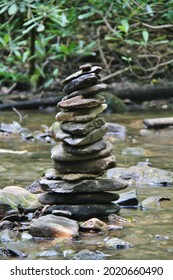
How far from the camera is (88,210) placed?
5172 mm

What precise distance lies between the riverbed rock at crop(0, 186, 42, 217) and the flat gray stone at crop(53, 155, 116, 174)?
32 centimetres

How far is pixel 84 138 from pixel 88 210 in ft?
1.59

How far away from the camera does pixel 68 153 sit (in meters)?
5.32

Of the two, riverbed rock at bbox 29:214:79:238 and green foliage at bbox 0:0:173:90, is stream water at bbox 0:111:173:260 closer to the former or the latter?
riverbed rock at bbox 29:214:79:238

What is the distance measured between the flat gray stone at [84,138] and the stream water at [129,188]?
0.56 metres

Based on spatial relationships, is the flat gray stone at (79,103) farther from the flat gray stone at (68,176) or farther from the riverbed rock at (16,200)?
the riverbed rock at (16,200)

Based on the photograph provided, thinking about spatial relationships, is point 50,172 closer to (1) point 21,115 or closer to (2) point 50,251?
(2) point 50,251

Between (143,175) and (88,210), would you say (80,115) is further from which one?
(143,175)

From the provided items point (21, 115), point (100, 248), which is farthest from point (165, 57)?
point (100, 248)

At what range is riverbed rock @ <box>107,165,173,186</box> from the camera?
6.50 m

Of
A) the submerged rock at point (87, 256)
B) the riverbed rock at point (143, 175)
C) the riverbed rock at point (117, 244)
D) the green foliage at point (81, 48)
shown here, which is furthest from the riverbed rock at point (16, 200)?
the green foliage at point (81, 48)

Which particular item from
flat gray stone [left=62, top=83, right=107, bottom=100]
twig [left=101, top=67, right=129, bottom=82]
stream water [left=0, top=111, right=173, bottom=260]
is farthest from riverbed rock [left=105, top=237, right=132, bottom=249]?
twig [left=101, top=67, right=129, bottom=82]

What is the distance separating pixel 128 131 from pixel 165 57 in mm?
4018

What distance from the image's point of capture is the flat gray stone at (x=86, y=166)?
5.30 m
